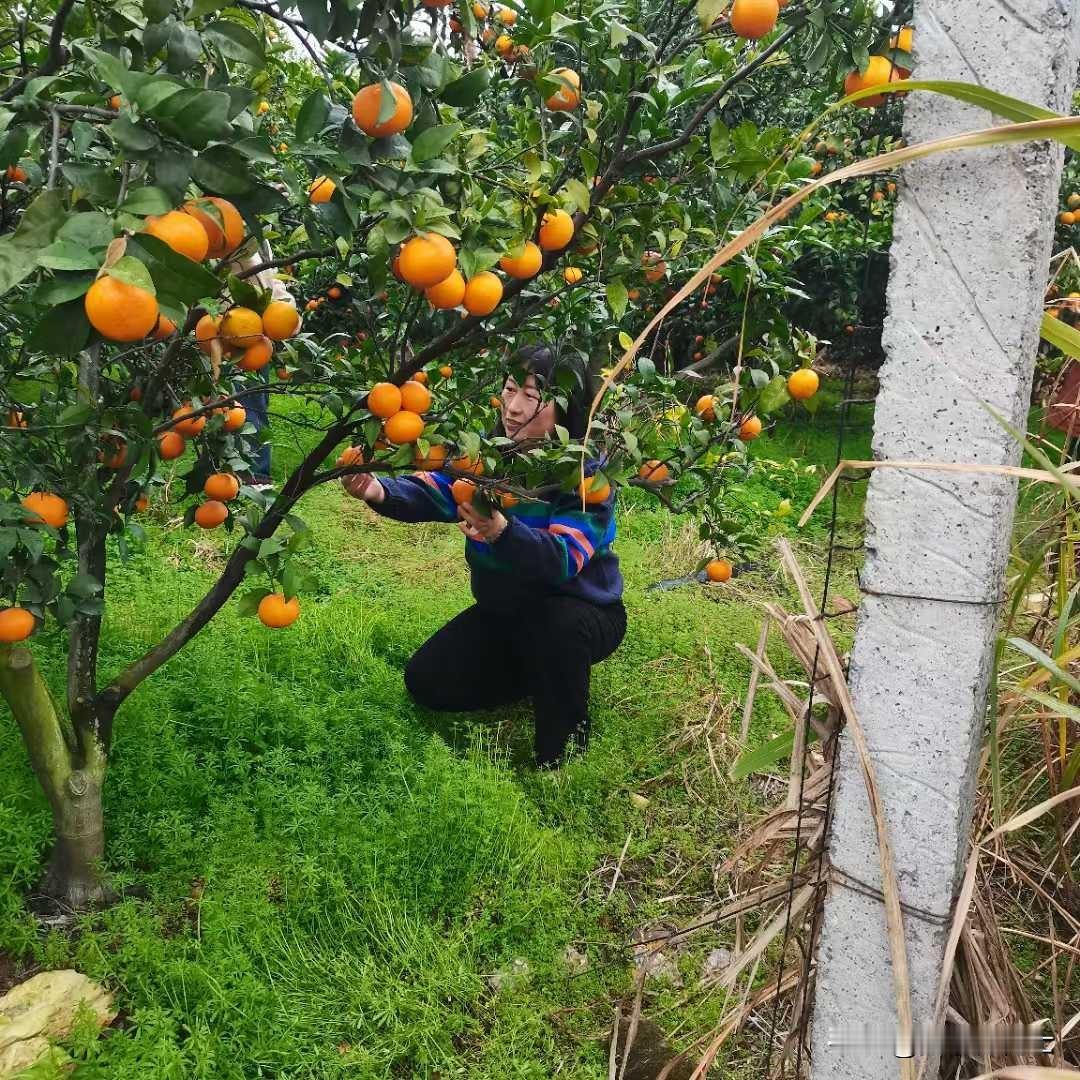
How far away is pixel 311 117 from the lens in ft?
4.04

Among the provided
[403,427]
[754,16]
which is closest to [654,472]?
[403,427]

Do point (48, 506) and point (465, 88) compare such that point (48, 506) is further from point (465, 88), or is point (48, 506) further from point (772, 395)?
point (772, 395)

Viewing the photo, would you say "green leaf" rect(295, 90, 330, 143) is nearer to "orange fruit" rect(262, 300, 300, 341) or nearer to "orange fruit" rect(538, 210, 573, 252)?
"orange fruit" rect(262, 300, 300, 341)

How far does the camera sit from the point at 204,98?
3.09ft

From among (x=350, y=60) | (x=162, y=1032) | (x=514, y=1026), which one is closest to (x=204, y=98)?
(x=350, y=60)

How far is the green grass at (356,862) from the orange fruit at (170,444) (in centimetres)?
75

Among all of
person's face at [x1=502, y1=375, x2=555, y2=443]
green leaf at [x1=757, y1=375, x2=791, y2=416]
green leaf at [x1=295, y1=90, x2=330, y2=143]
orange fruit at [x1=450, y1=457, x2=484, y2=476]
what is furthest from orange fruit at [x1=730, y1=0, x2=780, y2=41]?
person's face at [x1=502, y1=375, x2=555, y2=443]

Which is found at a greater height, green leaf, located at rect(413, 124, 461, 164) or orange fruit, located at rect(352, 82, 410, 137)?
orange fruit, located at rect(352, 82, 410, 137)

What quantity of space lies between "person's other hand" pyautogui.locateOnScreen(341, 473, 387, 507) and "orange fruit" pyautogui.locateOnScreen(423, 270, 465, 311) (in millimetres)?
952

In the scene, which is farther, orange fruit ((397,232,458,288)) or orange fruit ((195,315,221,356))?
orange fruit ((195,315,221,356))

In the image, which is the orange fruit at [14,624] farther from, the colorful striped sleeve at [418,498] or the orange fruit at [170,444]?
the colorful striped sleeve at [418,498]

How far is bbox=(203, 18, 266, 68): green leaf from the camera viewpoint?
1128 mm

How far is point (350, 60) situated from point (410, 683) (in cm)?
190

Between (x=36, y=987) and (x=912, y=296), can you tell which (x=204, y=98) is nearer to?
(x=912, y=296)
